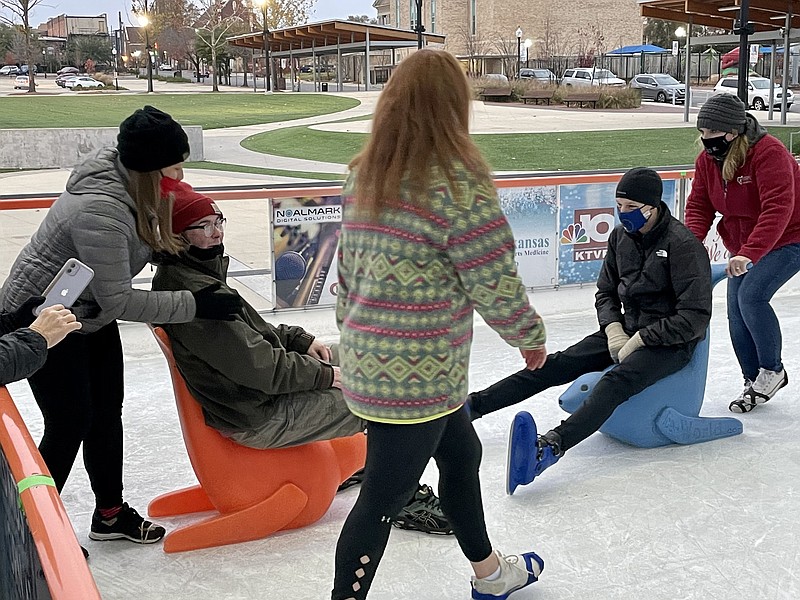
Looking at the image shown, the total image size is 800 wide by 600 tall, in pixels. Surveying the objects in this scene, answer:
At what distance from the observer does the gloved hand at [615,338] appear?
10.2 feet

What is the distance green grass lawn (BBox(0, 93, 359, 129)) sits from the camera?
29.2 feet

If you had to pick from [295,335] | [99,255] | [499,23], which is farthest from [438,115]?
[499,23]

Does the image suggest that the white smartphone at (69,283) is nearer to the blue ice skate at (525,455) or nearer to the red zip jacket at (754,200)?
the blue ice skate at (525,455)

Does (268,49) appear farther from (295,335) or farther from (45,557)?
(45,557)

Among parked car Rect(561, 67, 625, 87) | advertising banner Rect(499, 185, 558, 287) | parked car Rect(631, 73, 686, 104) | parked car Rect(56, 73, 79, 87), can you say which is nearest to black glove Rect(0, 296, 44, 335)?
advertising banner Rect(499, 185, 558, 287)

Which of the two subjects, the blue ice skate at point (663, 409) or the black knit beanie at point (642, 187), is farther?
the blue ice skate at point (663, 409)

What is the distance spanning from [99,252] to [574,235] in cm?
385

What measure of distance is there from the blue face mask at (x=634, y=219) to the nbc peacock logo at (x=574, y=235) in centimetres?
250

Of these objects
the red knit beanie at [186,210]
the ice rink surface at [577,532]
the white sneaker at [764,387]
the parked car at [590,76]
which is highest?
the parked car at [590,76]

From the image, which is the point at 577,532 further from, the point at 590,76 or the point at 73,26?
the point at 590,76

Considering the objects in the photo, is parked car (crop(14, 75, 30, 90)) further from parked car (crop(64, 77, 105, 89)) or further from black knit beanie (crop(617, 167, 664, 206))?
black knit beanie (crop(617, 167, 664, 206))

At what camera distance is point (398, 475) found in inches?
72.6

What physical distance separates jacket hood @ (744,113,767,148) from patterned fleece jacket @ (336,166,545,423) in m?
1.86

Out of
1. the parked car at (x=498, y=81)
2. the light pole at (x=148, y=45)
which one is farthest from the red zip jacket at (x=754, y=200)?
the parked car at (x=498, y=81)
